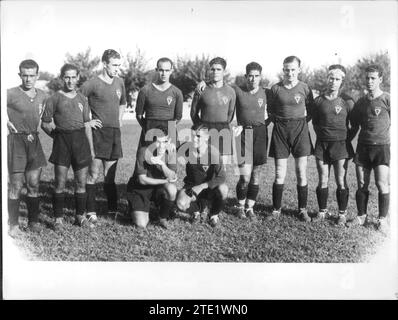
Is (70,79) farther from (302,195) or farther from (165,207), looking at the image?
(302,195)

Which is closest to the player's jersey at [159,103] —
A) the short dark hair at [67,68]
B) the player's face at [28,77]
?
the short dark hair at [67,68]

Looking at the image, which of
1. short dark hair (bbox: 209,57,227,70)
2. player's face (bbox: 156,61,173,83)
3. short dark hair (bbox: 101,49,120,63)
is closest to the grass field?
player's face (bbox: 156,61,173,83)

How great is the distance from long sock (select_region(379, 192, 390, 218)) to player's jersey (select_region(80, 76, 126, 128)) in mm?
2715

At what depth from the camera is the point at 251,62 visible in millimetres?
5230

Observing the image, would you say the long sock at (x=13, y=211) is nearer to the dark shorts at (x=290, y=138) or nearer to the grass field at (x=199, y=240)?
the grass field at (x=199, y=240)

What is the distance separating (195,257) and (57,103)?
6.61 ft

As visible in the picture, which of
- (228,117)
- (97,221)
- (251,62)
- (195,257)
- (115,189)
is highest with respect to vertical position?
(251,62)

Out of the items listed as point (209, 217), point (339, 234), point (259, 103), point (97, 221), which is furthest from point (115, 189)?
point (339, 234)

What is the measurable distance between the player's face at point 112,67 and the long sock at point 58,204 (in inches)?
50.3

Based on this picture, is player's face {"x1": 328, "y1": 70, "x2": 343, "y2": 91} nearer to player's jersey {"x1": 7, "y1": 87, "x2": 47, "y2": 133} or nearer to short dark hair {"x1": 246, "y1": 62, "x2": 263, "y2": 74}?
short dark hair {"x1": 246, "y1": 62, "x2": 263, "y2": 74}

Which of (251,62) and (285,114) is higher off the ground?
(251,62)

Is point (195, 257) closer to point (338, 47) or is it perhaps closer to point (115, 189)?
point (115, 189)

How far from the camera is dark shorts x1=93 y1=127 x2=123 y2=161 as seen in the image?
17.2ft

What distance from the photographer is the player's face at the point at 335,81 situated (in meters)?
5.21
